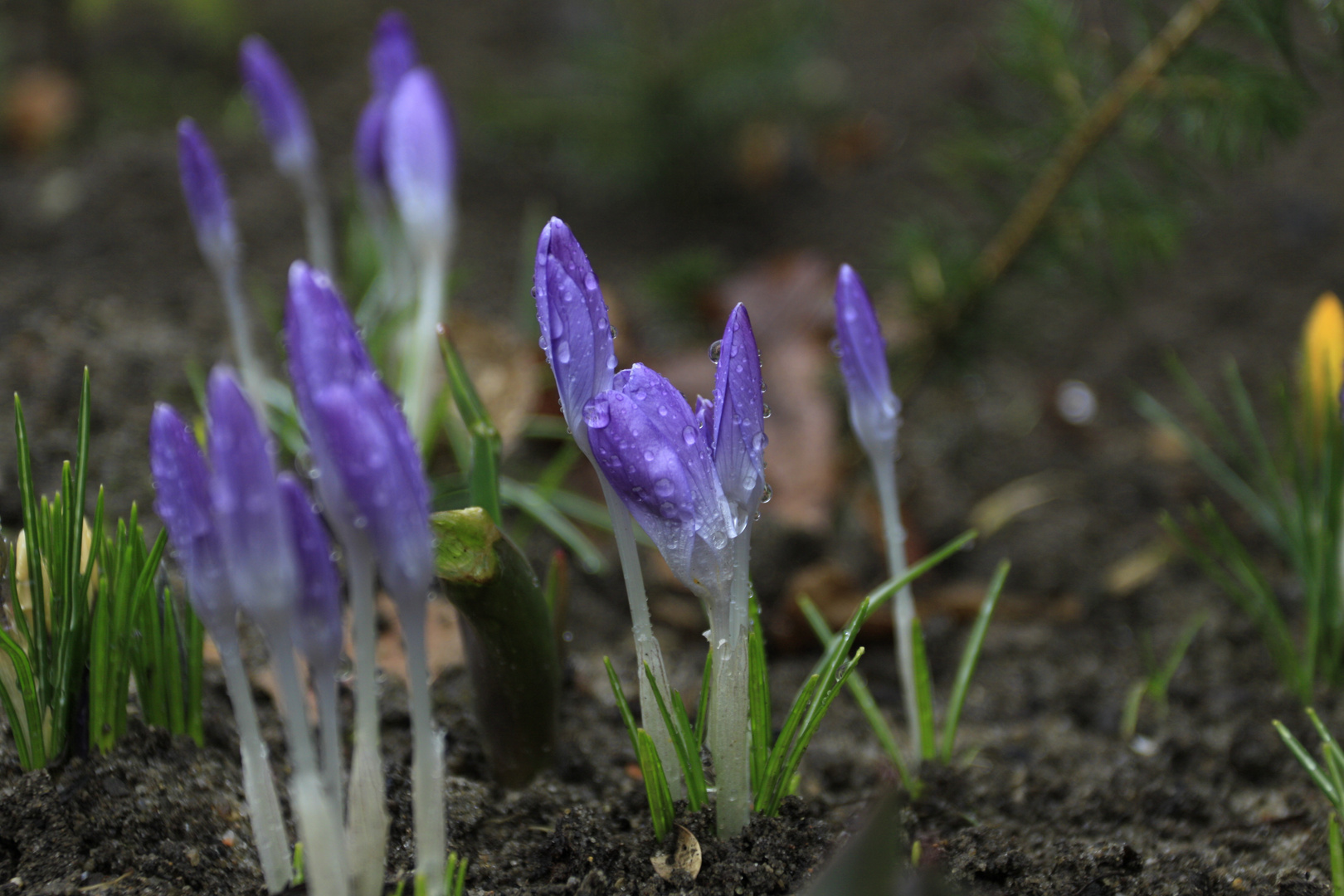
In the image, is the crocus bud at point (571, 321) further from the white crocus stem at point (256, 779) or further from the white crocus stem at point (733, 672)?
the white crocus stem at point (256, 779)

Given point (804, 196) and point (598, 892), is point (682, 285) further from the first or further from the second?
point (598, 892)

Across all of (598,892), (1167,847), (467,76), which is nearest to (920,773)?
(1167,847)

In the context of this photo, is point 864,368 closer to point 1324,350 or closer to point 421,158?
point 1324,350

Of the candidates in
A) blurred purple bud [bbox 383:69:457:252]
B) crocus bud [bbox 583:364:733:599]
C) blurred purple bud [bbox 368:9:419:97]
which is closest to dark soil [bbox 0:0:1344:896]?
crocus bud [bbox 583:364:733:599]

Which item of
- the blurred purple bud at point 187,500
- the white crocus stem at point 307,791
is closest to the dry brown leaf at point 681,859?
the white crocus stem at point 307,791

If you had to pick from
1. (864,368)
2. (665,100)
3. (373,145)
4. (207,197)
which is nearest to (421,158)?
(373,145)
